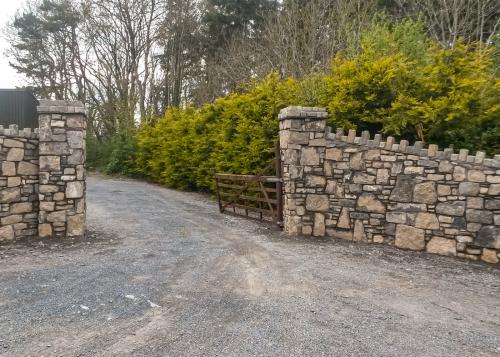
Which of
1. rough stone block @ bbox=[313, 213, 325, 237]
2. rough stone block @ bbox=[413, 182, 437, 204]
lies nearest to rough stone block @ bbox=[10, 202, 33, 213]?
rough stone block @ bbox=[313, 213, 325, 237]

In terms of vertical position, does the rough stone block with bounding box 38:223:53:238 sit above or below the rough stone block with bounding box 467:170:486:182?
below

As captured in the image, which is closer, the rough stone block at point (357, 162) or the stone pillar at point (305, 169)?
the rough stone block at point (357, 162)

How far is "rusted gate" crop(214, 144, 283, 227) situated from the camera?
7.26m

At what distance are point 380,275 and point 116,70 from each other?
723 inches

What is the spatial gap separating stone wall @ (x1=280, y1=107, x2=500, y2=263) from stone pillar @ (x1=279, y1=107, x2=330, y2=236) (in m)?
0.02

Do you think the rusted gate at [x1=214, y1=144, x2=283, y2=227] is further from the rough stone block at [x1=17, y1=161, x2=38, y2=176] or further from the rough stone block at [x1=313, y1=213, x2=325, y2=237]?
the rough stone block at [x1=17, y1=161, x2=38, y2=176]

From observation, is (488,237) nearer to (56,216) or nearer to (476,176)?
(476,176)

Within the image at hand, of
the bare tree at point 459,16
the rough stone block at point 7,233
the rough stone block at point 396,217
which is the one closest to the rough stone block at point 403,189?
the rough stone block at point 396,217

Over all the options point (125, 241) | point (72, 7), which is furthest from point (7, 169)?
point (72, 7)

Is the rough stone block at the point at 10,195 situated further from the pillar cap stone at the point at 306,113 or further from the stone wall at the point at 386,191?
the pillar cap stone at the point at 306,113

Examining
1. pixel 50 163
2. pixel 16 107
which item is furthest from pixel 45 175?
pixel 16 107

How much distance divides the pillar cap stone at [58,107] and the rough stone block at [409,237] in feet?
18.8

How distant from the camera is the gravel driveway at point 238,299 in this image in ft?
9.68

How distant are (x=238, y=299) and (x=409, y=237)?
3498 millimetres
